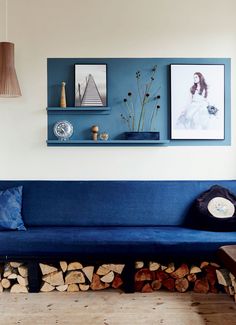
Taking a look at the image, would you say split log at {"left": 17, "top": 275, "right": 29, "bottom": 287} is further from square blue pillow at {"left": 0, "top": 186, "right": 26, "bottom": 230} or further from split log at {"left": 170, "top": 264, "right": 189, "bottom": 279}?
split log at {"left": 170, "top": 264, "right": 189, "bottom": 279}

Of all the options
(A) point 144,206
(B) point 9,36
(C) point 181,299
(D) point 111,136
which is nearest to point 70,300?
(C) point 181,299

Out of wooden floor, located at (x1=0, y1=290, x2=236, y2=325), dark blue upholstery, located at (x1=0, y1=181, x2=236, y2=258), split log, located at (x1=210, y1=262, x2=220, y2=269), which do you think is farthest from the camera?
dark blue upholstery, located at (x1=0, y1=181, x2=236, y2=258)

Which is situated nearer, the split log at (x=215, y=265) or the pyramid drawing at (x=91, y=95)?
the split log at (x=215, y=265)

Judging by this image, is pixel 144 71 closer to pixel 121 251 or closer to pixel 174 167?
pixel 174 167

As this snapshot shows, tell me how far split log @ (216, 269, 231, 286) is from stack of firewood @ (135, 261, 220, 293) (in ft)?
0.11

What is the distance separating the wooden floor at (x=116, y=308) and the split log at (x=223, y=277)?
0.10m

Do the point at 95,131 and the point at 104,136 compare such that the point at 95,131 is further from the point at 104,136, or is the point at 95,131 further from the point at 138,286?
the point at 138,286

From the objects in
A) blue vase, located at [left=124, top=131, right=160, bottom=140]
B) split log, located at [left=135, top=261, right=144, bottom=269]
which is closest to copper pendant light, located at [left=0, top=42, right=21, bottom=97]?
blue vase, located at [left=124, top=131, right=160, bottom=140]

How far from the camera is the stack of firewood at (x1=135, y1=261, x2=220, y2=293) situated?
116 inches

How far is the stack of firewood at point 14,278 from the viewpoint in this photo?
2975 millimetres

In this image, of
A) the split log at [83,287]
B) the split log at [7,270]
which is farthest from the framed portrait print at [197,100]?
the split log at [7,270]

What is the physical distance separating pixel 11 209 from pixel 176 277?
1.47 m

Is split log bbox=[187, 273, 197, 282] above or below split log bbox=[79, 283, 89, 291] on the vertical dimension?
above

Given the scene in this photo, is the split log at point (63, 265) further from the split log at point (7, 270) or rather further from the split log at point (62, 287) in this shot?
the split log at point (7, 270)
